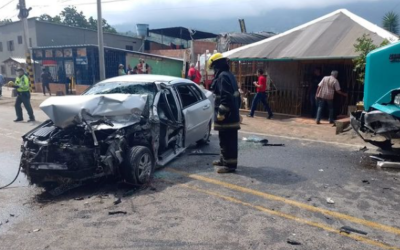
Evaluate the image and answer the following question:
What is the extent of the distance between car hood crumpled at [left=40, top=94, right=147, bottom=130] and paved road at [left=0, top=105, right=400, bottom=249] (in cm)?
99

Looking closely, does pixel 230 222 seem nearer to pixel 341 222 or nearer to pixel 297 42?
pixel 341 222

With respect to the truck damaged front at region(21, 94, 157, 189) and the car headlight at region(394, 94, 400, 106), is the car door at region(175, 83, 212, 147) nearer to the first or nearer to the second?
the truck damaged front at region(21, 94, 157, 189)

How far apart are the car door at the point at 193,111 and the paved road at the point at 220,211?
0.70 metres

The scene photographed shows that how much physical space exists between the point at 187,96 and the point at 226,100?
4.92ft

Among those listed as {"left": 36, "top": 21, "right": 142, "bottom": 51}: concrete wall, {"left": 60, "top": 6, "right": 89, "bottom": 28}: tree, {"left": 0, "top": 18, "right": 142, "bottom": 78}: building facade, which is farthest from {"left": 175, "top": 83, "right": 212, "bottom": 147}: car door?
{"left": 60, "top": 6, "right": 89, "bottom": 28}: tree

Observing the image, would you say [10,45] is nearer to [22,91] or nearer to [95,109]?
[22,91]

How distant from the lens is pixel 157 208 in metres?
4.38

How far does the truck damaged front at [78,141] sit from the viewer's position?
458 centimetres

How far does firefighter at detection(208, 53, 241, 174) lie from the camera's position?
569cm

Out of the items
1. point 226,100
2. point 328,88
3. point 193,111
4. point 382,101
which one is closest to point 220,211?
point 226,100

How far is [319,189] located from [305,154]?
2243mm

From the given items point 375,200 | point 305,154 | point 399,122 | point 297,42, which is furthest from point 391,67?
point 297,42

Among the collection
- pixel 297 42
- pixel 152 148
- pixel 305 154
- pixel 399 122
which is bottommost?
pixel 305 154

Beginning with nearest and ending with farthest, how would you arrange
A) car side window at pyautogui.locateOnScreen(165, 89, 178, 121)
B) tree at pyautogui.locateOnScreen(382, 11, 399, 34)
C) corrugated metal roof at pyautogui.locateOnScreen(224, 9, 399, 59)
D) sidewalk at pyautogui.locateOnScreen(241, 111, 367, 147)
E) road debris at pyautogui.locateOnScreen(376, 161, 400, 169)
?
road debris at pyautogui.locateOnScreen(376, 161, 400, 169) → car side window at pyautogui.locateOnScreen(165, 89, 178, 121) → sidewalk at pyautogui.locateOnScreen(241, 111, 367, 147) → corrugated metal roof at pyautogui.locateOnScreen(224, 9, 399, 59) → tree at pyautogui.locateOnScreen(382, 11, 399, 34)
